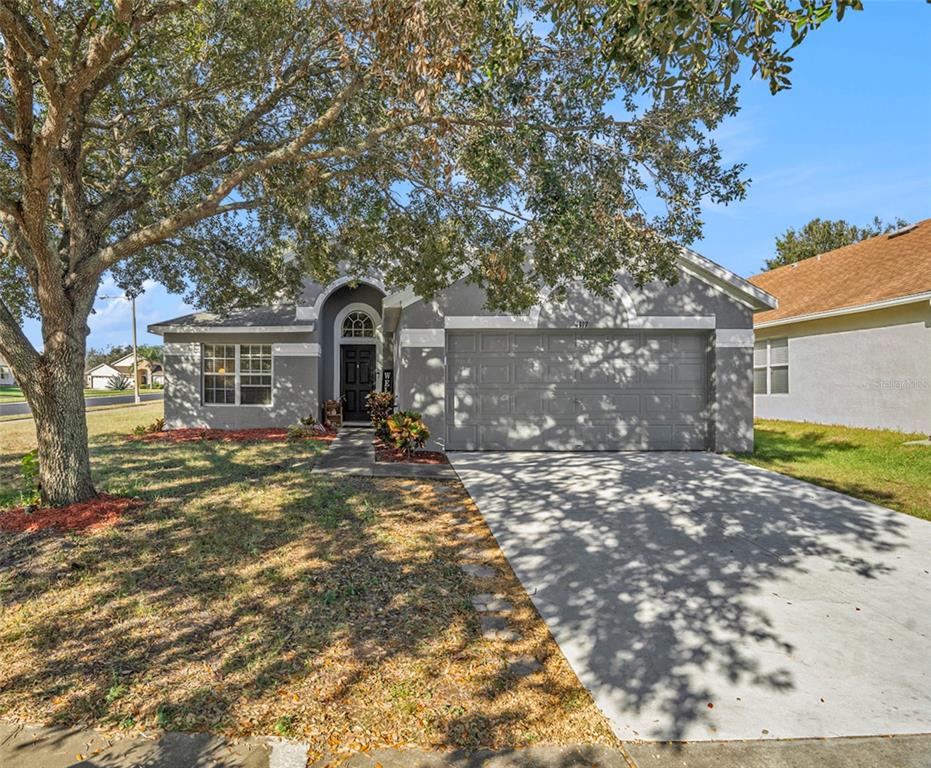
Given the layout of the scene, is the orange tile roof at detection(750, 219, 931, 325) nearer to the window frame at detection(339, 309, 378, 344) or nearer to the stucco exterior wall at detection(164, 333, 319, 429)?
the window frame at detection(339, 309, 378, 344)

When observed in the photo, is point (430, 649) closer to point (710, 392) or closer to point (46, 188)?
point (46, 188)

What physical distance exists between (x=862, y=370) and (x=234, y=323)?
16.6 m

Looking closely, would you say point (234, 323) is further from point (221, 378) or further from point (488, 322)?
point (488, 322)

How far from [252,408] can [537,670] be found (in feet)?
45.2

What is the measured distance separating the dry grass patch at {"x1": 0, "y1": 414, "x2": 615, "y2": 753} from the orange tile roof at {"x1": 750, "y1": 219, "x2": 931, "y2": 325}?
41.0 feet

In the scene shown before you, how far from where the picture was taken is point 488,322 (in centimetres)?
1122

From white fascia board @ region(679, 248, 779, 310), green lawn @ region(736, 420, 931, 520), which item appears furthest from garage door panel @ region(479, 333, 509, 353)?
green lawn @ region(736, 420, 931, 520)

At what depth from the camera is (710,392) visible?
11547 millimetres

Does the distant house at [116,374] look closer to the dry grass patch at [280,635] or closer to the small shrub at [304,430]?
the small shrub at [304,430]

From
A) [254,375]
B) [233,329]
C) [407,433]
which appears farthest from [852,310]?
[233,329]

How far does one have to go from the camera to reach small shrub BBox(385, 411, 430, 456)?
1031cm

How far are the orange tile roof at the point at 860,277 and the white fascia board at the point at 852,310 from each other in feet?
0.39

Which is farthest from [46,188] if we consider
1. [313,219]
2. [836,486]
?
[836,486]

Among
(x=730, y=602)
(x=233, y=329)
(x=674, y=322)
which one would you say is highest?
(x=233, y=329)
